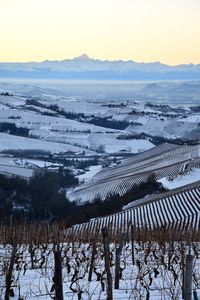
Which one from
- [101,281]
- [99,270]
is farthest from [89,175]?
[101,281]

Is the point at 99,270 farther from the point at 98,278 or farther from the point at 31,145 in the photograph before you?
the point at 31,145

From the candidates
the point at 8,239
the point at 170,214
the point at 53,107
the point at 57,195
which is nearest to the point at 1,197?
the point at 57,195

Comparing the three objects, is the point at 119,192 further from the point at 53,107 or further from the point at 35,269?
the point at 53,107

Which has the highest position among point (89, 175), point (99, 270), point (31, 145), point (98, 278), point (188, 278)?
point (31, 145)

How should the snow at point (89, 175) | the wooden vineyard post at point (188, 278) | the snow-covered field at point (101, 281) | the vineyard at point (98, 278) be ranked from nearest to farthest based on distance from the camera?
the wooden vineyard post at point (188, 278) → the vineyard at point (98, 278) → the snow-covered field at point (101, 281) → the snow at point (89, 175)

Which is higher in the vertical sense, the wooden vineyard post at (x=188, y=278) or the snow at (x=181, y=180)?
the wooden vineyard post at (x=188, y=278)

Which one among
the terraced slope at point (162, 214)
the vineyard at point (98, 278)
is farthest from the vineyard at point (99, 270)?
the terraced slope at point (162, 214)

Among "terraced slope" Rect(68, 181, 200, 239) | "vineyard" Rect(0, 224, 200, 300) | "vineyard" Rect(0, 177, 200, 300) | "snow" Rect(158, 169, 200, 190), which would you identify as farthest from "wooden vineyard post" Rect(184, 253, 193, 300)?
"snow" Rect(158, 169, 200, 190)

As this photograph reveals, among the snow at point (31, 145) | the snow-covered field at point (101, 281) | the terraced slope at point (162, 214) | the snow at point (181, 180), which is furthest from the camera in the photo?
the snow at point (31, 145)

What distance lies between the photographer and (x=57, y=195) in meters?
49.8

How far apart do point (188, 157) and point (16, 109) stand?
8767cm

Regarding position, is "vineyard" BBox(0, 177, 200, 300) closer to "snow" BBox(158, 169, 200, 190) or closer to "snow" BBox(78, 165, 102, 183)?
"snow" BBox(158, 169, 200, 190)

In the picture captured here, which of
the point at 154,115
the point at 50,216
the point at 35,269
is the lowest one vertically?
the point at 50,216

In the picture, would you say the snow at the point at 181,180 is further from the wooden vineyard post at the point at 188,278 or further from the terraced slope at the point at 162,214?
the wooden vineyard post at the point at 188,278
